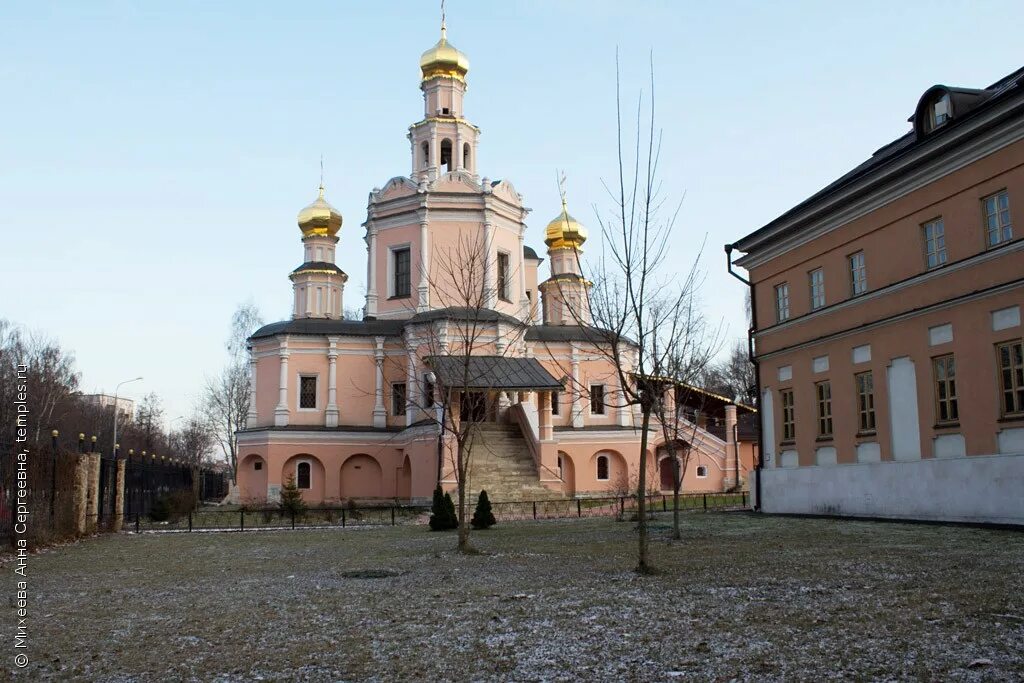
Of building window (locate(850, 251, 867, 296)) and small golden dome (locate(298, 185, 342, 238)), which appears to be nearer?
building window (locate(850, 251, 867, 296))

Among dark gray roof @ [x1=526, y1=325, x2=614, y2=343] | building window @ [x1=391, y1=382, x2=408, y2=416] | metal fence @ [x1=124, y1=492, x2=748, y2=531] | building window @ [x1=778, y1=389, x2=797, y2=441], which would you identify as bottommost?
metal fence @ [x1=124, y1=492, x2=748, y2=531]

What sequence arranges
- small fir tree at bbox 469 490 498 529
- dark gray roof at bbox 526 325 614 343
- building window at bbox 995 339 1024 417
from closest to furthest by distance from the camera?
1. building window at bbox 995 339 1024 417
2. small fir tree at bbox 469 490 498 529
3. dark gray roof at bbox 526 325 614 343

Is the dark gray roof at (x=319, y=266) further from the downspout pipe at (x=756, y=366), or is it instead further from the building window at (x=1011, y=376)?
the building window at (x=1011, y=376)

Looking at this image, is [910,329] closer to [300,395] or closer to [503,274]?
[503,274]

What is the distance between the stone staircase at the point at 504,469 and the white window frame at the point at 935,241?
16.5 metres

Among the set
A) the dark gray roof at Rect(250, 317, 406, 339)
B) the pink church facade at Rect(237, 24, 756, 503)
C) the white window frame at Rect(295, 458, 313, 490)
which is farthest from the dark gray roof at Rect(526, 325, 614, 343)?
the white window frame at Rect(295, 458, 313, 490)

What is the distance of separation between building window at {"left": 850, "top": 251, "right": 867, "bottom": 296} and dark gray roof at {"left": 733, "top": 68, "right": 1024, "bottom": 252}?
5.25 feet

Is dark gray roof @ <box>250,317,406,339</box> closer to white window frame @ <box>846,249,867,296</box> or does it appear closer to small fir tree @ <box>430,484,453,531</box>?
small fir tree @ <box>430,484,453,531</box>

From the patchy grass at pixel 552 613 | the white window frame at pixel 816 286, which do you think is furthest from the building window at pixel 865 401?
the patchy grass at pixel 552 613

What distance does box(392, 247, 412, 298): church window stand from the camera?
44.9m

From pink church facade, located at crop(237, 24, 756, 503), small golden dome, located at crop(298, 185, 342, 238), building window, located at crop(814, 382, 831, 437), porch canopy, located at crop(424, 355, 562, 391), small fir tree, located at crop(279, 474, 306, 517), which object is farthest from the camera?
small golden dome, located at crop(298, 185, 342, 238)

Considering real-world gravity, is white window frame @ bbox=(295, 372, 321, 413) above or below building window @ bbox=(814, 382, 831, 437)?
above

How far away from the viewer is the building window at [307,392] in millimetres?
44062

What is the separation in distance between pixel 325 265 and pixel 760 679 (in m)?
43.9
